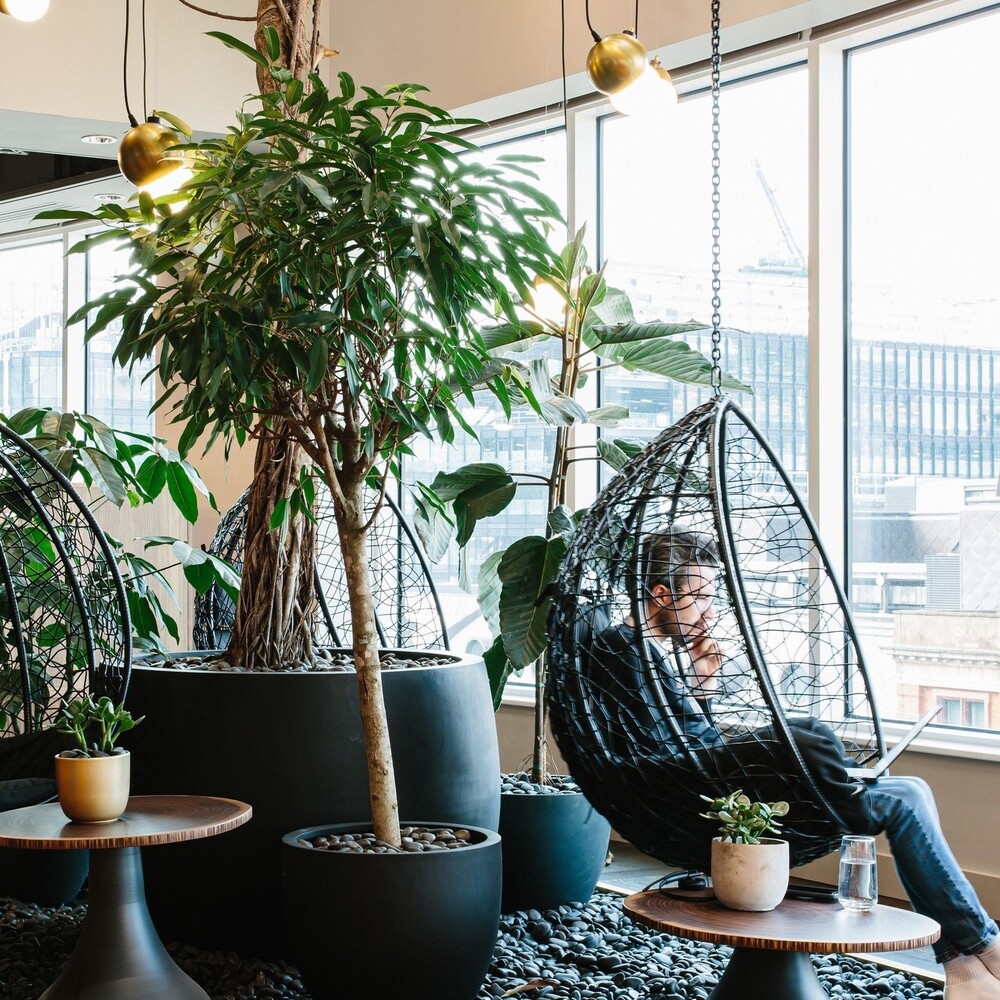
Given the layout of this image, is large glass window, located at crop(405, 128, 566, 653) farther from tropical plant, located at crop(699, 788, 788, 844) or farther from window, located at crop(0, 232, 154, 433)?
tropical plant, located at crop(699, 788, 788, 844)

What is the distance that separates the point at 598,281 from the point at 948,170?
1.29 meters

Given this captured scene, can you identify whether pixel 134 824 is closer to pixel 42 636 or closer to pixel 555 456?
pixel 42 636

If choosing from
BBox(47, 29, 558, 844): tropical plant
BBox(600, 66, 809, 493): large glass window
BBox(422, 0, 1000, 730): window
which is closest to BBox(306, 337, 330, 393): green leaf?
BBox(47, 29, 558, 844): tropical plant

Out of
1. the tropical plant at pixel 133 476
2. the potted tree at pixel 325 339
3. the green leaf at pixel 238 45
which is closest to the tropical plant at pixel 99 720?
the potted tree at pixel 325 339

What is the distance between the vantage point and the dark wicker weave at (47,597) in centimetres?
303

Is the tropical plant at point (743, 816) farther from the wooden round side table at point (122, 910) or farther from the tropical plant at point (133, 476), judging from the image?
the tropical plant at point (133, 476)

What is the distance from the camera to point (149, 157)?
3189 mm

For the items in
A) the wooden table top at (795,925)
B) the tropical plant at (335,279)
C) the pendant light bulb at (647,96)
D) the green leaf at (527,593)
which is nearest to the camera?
the wooden table top at (795,925)

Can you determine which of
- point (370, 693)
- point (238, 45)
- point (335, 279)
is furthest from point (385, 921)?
point (238, 45)

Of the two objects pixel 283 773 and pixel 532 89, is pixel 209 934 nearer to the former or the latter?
pixel 283 773

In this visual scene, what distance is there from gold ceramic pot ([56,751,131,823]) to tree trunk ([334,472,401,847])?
0.53 metres

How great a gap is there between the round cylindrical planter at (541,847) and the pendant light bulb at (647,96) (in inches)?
72.6

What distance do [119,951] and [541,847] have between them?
1.26 metres

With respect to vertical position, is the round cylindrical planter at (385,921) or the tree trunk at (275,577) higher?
the tree trunk at (275,577)
